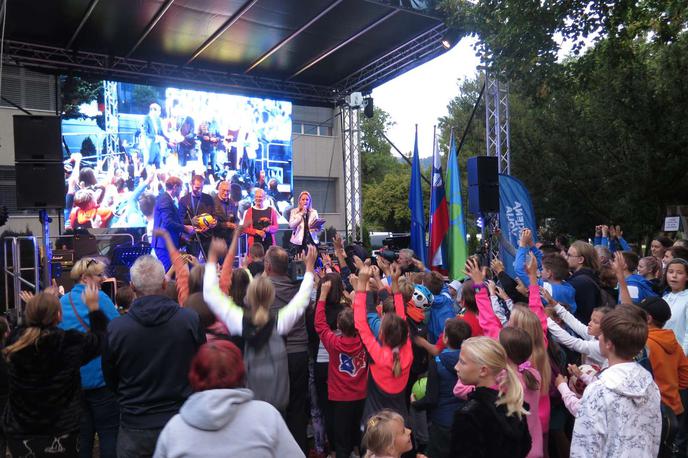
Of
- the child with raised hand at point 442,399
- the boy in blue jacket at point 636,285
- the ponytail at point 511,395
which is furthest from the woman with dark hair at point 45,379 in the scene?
the boy in blue jacket at point 636,285

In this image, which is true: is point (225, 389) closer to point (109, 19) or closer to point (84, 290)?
point (84, 290)

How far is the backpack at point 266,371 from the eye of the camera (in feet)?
9.62

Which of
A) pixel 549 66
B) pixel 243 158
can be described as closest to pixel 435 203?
pixel 549 66

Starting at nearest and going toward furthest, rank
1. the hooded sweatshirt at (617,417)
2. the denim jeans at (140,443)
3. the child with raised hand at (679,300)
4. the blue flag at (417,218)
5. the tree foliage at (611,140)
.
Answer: the hooded sweatshirt at (617,417), the denim jeans at (140,443), the child with raised hand at (679,300), the blue flag at (417,218), the tree foliage at (611,140)

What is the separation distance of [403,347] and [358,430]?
83 cm

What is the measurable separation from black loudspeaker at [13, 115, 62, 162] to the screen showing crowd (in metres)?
3.36

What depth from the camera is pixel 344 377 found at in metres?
3.64

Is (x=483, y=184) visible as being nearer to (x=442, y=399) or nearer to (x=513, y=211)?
(x=513, y=211)

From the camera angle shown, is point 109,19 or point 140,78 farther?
point 140,78

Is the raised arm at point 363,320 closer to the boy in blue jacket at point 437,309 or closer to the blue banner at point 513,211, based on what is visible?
the boy in blue jacket at point 437,309

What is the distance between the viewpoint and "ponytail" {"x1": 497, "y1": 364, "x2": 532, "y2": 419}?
→ 6.91 feet

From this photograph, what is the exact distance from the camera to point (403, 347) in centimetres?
333

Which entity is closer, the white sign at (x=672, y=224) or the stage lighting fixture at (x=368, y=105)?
the white sign at (x=672, y=224)

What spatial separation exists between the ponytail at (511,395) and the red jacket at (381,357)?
3.80 ft
